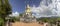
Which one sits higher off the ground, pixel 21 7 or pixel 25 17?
pixel 21 7

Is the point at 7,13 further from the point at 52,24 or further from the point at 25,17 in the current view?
the point at 52,24

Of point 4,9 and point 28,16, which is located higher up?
point 4,9

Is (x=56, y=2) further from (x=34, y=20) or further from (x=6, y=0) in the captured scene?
(x=6, y=0)

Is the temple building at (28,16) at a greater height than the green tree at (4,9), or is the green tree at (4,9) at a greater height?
the green tree at (4,9)

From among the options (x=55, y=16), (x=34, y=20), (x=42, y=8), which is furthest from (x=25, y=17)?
(x=55, y=16)

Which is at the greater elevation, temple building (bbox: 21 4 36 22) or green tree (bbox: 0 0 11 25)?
green tree (bbox: 0 0 11 25)

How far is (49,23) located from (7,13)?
630mm

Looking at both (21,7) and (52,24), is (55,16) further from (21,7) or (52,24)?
(21,7)

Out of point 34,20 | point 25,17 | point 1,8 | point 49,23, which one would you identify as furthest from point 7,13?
point 49,23

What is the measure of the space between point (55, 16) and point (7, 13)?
0.70 m

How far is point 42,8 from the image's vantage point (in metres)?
2.09

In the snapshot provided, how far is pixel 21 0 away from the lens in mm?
2102

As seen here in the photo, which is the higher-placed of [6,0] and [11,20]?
[6,0]

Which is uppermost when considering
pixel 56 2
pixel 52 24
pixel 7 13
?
pixel 56 2
